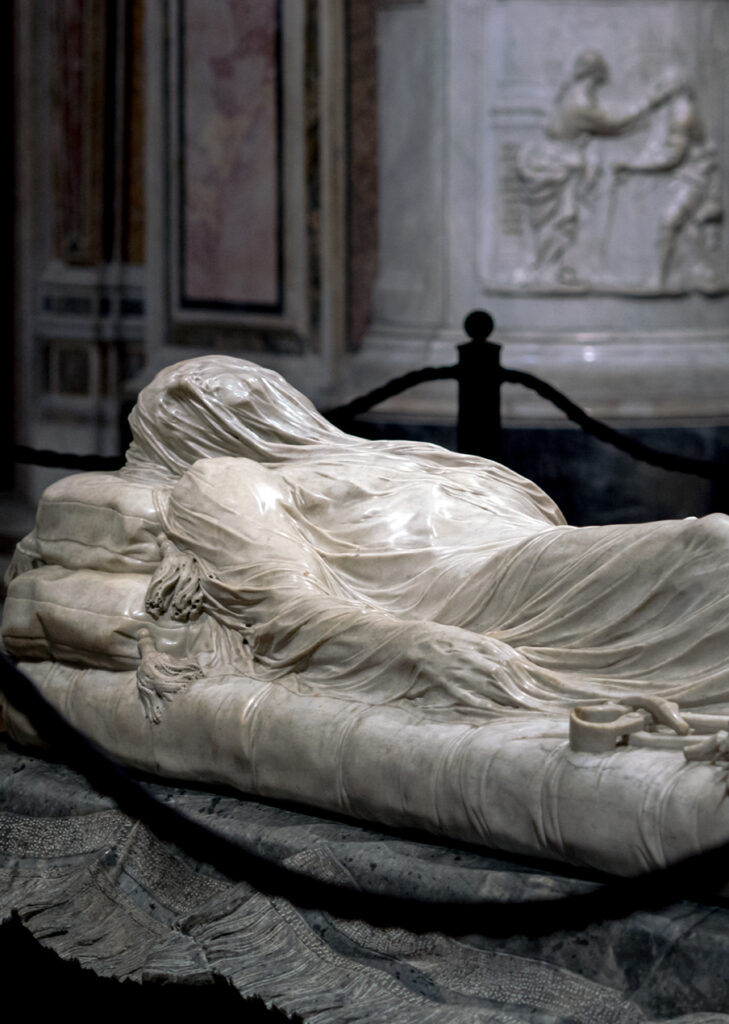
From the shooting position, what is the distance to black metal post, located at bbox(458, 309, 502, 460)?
5.54 m

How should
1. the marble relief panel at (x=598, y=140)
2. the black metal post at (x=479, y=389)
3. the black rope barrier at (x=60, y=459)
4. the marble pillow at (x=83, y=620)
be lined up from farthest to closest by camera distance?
the marble relief panel at (x=598, y=140) → the black metal post at (x=479, y=389) → the black rope barrier at (x=60, y=459) → the marble pillow at (x=83, y=620)

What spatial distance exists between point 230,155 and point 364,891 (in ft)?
18.4

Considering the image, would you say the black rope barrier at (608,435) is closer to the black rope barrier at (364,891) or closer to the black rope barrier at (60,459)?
the black rope barrier at (60,459)

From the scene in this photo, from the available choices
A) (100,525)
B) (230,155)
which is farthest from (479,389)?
(230,155)

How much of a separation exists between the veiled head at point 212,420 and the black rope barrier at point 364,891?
0.84 m

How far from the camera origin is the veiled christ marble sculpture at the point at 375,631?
10.9 feet

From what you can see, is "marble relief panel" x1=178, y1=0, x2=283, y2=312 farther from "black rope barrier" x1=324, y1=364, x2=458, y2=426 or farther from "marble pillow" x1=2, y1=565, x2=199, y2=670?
"marble pillow" x1=2, y1=565, x2=199, y2=670

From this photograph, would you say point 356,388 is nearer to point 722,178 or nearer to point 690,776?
point 722,178

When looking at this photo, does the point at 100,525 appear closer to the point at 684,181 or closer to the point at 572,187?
the point at 572,187

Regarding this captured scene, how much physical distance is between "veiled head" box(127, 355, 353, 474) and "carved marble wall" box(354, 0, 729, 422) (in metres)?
2.86

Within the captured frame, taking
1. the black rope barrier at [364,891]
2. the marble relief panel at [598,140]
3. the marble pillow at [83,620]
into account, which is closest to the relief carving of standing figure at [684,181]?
the marble relief panel at [598,140]

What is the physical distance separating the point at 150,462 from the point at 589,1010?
2.01m

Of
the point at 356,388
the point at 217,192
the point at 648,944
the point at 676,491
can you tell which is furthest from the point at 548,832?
the point at 217,192

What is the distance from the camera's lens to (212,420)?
14.7 feet
